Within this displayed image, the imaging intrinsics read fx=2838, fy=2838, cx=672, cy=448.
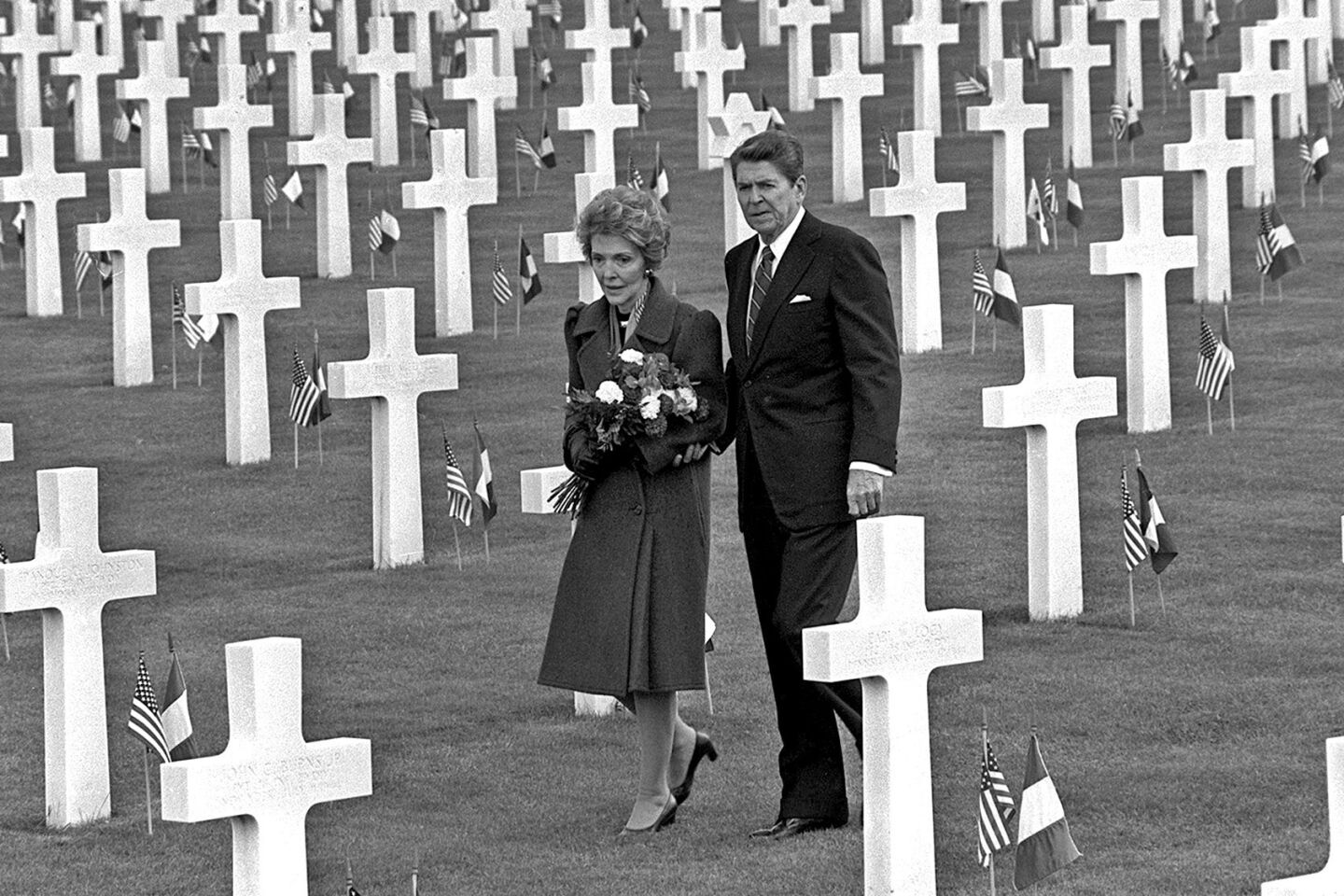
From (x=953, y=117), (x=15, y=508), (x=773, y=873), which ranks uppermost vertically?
(x=953, y=117)

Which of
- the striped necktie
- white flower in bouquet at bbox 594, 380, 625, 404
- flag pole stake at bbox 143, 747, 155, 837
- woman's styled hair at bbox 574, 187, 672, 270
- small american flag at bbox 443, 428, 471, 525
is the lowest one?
flag pole stake at bbox 143, 747, 155, 837

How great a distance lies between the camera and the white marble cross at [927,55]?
24141 millimetres

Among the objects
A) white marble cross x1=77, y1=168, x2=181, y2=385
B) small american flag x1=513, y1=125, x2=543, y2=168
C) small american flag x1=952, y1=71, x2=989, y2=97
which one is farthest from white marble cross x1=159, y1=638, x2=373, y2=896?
small american flag x1=952, y1=71, x2=989, y2=97

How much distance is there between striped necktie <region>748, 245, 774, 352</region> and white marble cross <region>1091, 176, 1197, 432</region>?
6079 mm

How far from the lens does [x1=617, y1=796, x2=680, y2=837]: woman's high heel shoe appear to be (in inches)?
345

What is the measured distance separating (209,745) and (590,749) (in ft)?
4.43

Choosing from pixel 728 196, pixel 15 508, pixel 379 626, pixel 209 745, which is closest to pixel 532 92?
pixel 728 196

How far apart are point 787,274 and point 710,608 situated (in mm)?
3507

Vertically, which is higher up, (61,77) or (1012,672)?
(61,77)

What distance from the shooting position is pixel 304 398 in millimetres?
14766

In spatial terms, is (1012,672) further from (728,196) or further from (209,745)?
(728,196)

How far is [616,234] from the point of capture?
8.64 metres

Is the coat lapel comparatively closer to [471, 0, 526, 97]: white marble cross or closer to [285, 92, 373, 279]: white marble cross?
[285, 92, 373, 279]: white marble cross

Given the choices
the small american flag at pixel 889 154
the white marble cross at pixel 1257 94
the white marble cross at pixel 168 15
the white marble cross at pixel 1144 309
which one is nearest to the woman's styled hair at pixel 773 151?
the white marble cross at pixel 1144 309
